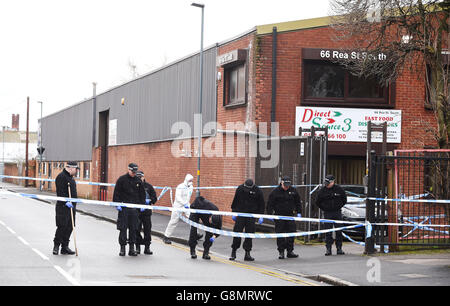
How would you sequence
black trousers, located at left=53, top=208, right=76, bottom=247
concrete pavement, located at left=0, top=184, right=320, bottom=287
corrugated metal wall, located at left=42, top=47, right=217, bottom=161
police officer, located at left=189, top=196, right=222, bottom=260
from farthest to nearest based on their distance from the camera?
corrugated metal wall, located at left=42, top=47, right=217, bottom=161, police officer, located at left=189, top=196, right=222, bottom=260, black trousers, located at left=53, top=208, right=76, bottom=247, concrete pavement, located at left=0, top=184, right=320, bottom=287

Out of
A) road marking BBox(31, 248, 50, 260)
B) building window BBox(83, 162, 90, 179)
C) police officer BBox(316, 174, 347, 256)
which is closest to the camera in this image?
road marking BBox(31, 248, 50, 260)

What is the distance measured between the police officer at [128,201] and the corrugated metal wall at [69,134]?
30837mm

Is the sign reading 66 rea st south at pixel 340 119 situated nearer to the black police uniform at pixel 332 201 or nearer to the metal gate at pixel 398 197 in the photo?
the metal gate at pixel 398 197

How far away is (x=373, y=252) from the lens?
1443 centimetres

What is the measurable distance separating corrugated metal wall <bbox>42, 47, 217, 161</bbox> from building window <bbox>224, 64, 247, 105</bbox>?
0.93 m

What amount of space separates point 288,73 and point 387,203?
23.5ft

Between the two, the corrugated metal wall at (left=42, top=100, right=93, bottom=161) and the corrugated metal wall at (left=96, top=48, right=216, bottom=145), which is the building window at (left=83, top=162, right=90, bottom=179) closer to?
the corrugated metal wall at (left=42, top=100, right=93, bottom=161)

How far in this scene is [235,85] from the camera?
2244 cm

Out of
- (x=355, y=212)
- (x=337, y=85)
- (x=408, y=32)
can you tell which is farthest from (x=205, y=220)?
(x=337, y=85)

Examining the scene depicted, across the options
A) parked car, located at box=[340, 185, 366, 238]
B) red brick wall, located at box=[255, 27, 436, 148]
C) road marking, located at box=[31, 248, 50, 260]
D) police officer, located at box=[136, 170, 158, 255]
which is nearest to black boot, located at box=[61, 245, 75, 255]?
road marking, located at box=[31, 248, 50, 260]

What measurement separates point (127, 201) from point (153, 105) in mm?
17918

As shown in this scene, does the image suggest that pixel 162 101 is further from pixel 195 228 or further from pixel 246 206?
pixel 195 228

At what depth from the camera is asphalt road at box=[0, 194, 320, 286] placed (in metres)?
10.3
